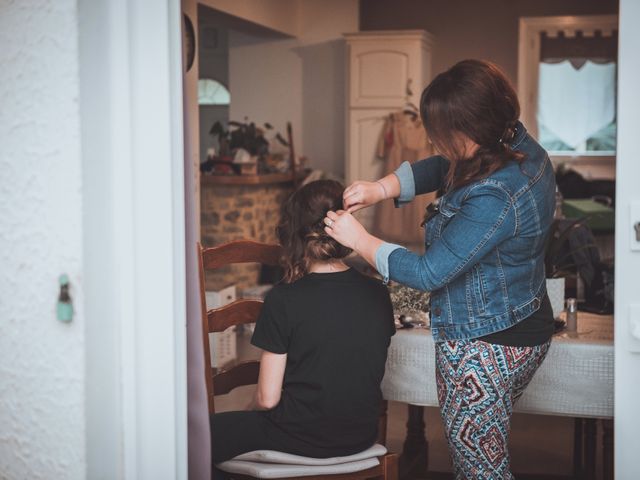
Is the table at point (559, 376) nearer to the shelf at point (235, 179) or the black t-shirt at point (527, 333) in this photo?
the black t-shirt at point (527, 333)

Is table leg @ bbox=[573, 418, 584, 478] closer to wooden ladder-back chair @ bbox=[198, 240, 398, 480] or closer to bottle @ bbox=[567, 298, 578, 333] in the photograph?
bottle @ bbox=[567, 298, 578, 333]

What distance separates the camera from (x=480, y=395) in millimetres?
2121

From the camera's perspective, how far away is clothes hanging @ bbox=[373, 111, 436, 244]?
768cm

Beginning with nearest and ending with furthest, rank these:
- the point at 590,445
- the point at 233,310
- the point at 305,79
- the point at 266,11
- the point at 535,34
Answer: the point at 233,310, the point at 590,445, the point at 266,11, the point at 305,79, the point at 535,34

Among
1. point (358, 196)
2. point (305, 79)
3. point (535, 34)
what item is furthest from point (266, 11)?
point (358, 196)

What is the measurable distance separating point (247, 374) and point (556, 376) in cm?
95

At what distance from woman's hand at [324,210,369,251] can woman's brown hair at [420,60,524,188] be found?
0.25m

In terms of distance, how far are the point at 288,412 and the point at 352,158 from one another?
19.0ft

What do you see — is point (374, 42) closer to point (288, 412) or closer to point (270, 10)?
point (270, 10)

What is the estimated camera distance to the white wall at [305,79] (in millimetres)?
8273

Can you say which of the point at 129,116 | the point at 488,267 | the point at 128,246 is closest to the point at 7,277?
the point at 128,246

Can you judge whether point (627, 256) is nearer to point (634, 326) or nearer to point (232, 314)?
point (634, 326)

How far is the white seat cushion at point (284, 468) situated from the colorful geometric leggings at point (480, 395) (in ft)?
0.83

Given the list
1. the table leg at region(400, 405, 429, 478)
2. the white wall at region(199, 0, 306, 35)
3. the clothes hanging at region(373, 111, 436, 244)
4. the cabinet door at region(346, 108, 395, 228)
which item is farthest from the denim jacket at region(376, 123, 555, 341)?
the cabinet door at region(346, 108, 395, 228)
